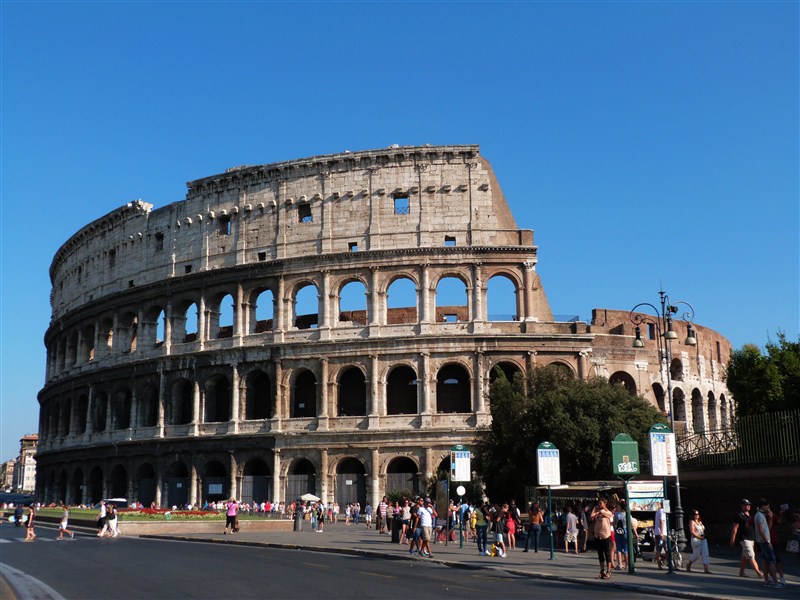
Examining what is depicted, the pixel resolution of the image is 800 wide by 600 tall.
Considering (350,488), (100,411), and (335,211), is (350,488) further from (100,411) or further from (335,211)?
(100,411)

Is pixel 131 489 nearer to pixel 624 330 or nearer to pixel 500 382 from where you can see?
pixel 500 382

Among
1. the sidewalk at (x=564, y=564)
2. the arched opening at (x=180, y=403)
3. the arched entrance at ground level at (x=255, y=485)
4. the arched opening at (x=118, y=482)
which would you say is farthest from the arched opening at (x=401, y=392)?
the arched opening at (x=118, y=482)

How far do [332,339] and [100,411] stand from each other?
1985 cm

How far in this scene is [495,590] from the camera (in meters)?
15.1

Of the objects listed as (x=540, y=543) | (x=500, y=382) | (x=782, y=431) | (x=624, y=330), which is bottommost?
(x=540, y=543)

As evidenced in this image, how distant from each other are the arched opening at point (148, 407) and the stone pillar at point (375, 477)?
15.2 meters

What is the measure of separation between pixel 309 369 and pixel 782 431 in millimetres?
25713

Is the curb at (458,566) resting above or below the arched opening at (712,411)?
below

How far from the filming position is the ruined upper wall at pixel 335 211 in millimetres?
43375

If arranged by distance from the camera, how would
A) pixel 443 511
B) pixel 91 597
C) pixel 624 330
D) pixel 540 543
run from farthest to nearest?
pixel 624 330 < pixel 443 511 < pixel 540 543 < pixel 91 597

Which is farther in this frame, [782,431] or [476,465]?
[476,465]

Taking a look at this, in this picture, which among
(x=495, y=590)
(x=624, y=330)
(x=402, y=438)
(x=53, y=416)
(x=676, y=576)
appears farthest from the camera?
(x=53, y=416)

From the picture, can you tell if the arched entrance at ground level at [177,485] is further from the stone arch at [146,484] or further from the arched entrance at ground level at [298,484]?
the arched entrance at ground level at [298,484]

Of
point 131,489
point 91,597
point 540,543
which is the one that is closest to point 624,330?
point 540,543
